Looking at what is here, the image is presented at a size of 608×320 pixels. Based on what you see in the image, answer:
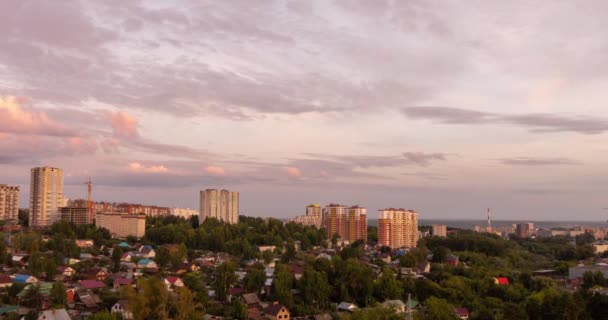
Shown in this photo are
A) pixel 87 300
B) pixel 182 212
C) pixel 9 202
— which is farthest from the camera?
pixel 182 212

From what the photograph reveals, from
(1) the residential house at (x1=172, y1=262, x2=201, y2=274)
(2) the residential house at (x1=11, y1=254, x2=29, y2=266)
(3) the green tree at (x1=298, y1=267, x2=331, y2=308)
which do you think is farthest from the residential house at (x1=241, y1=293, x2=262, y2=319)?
(2) the residential house at (x1=11, y1=254, x2=29, y2=266)

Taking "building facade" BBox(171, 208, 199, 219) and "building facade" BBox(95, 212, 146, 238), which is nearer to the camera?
"building facade" BBox(95, 212, 146, 238)

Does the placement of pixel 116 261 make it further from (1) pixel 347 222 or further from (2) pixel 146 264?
(1) pixel 347 222

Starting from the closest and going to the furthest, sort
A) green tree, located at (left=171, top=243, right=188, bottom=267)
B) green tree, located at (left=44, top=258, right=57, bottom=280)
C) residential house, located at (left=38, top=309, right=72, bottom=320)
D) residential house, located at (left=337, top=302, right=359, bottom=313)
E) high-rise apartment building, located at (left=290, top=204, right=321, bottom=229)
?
residential house, located at (left=38, top=309, right=72, bottom=320) → residential house, located at (left=337, top=302, right=359, bottom=313) → green tree, located at (left=44, top=258, right=57, bottom=280) → green tree, located at (left=171, top=243, right=188, bottom=267) → high-rise apartment building, located at (left=290, top=204, right=321, bottom=229)

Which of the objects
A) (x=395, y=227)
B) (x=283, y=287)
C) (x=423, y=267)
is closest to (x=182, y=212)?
(x=395, y=227)

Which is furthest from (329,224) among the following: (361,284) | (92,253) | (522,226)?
(522,226)

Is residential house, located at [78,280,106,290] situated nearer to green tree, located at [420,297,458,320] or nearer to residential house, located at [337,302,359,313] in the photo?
residential house, located at [337,302,359,313]

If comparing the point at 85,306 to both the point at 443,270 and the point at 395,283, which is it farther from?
the point at 443,270
